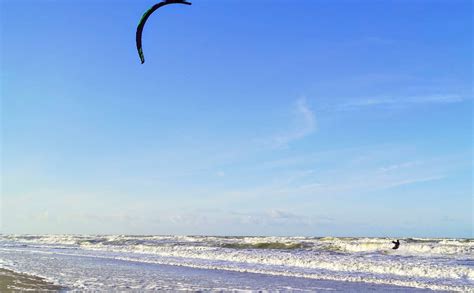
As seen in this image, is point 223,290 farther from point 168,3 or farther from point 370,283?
point 168,3

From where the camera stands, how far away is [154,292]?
11.6 meters

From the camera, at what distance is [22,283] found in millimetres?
12961

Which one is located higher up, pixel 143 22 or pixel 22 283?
pixel 143 22

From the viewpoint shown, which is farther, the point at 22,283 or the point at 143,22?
the point at 22,283

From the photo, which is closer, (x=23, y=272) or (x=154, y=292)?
(x=154, y=292)

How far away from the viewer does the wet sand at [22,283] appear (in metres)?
11.9

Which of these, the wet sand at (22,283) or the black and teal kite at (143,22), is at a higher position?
the black and teal kite at (143,22)

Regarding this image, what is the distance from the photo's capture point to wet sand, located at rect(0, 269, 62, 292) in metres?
11.9

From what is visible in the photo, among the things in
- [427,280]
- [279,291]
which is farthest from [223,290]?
[427,280]

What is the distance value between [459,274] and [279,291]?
7.29 metres

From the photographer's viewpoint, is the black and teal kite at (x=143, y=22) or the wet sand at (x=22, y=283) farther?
the wet sand at (x=22, y=283)

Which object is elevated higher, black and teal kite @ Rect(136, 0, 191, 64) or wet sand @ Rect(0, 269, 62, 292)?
black and teal kite @ Rect(136, 0, 191, 64)

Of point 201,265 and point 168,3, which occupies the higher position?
point 168,3

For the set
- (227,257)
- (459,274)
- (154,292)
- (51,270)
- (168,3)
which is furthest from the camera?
(227,257)
